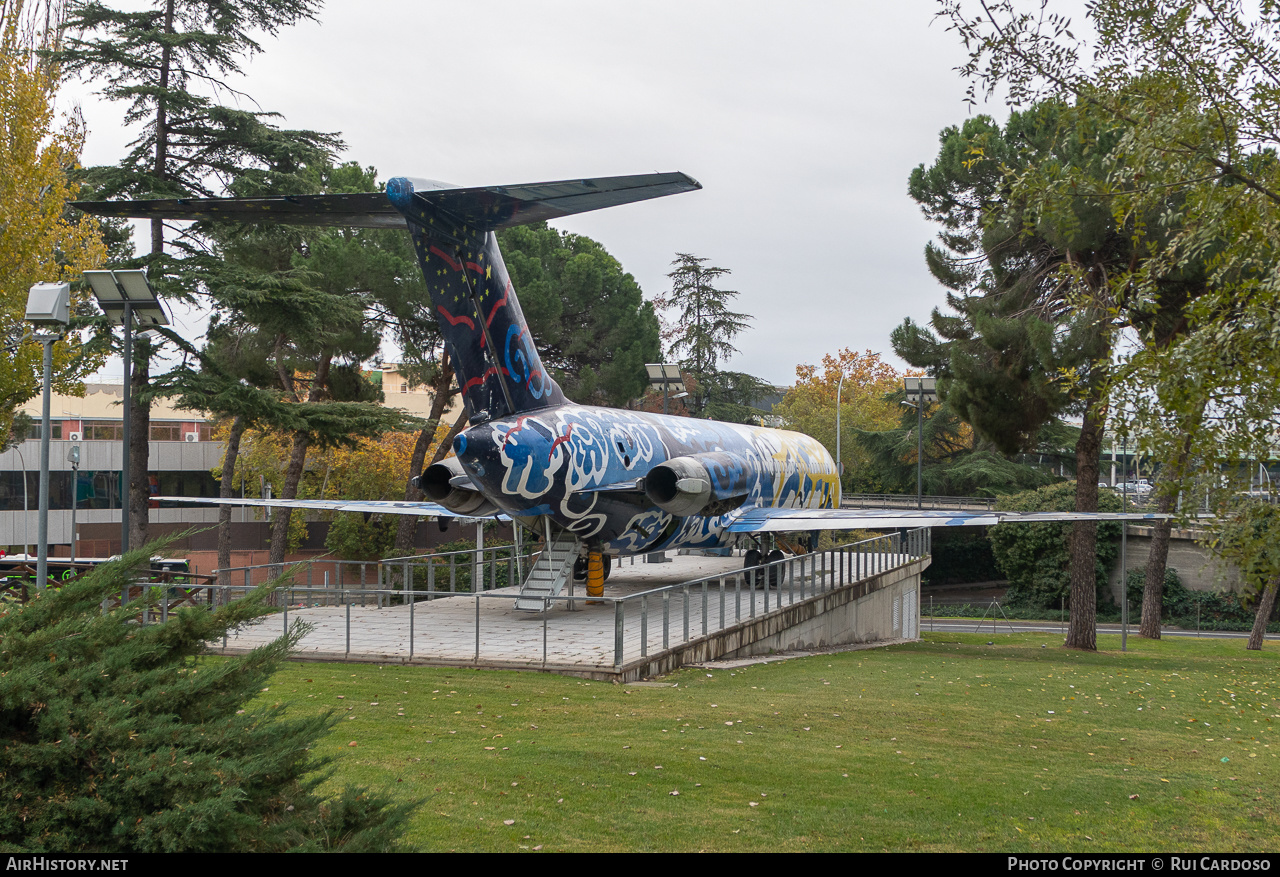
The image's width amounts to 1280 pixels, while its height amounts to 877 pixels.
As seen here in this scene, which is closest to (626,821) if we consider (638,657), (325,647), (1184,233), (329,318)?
(1184,233)

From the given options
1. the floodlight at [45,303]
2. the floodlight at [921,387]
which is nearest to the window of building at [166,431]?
the floodlight at [921,387]

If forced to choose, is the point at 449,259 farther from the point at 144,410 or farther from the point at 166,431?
the point at 166,431

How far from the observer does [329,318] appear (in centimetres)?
2533

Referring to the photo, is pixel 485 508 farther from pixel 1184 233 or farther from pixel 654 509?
pixel 1184 233

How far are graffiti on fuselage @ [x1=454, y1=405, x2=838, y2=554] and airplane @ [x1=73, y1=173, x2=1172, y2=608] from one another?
0.09 ft

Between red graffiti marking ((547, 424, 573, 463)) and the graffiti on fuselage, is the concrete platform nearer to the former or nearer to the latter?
the graffiti on fuselage

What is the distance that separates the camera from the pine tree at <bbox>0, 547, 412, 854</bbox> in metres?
3.84

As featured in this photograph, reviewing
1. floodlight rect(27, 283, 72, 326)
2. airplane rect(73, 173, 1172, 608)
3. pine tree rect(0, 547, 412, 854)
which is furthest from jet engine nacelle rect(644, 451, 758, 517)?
pine tree rect(0, 547, 412, 854)

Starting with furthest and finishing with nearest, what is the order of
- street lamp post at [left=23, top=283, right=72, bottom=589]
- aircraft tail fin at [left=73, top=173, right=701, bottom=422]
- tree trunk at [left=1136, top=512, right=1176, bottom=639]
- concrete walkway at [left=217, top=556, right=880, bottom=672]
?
tree trunk at [left=1136, top=512, right=1176, bottom=639]
concrete walkway at [left=217, top=556, right=880, bottom=672]
aircraft tail fin at [left=73, top=173, right=701, bottom=422]
street lamp post at [left=23, top=283, right=72, bottom=589]

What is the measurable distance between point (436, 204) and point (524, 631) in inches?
275

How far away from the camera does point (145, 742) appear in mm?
4035

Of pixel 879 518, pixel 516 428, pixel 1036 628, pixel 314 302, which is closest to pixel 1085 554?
pixel 879 518

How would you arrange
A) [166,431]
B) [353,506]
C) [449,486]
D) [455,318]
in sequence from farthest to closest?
[166,431] → [353,506] → [449,486] → [455,318]

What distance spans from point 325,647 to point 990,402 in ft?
60.3
